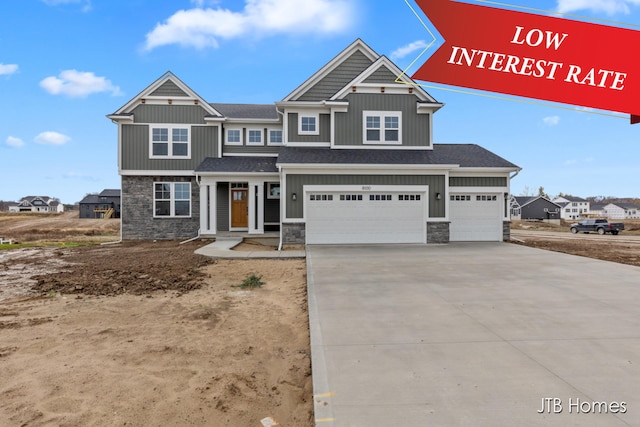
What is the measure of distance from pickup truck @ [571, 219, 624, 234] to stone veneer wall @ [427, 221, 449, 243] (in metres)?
23.2

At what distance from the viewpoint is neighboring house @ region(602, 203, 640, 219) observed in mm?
93625

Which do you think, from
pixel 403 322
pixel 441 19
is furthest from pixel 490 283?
pixel 441 19

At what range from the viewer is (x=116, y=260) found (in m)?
11.1

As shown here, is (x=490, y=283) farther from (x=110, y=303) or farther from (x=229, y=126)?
(x=229, y=126)

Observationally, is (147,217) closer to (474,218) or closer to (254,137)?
(254,137)

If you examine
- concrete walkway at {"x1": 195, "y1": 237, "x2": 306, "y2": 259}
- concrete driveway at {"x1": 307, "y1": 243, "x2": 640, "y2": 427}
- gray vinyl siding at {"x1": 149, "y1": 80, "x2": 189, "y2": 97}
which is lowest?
concrete driveway at {"x1": 307, "y1": 243, "x2": 640, "y2": 427}

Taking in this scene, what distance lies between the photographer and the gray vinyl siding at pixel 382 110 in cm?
1562

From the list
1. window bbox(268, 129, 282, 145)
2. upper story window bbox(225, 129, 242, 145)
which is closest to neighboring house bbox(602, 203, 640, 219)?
window bbox(268, 129, 282, 145)

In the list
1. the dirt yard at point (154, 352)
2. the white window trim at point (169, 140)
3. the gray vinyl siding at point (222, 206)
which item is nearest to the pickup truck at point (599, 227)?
the gray vinyl siding at point (222, 206)

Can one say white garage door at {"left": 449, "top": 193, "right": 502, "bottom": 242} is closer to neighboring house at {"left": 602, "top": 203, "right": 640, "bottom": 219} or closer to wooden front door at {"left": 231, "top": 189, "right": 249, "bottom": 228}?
wooden front door at {"left": 231, "top": 189, "right": 249, "bottom": 228}

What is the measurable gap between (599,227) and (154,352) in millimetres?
35593

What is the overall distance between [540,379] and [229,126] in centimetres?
1738

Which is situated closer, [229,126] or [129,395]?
[129,395]

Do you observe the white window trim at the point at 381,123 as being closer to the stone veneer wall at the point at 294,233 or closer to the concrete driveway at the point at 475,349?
the stone veneer wall at the point at 294,233
